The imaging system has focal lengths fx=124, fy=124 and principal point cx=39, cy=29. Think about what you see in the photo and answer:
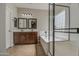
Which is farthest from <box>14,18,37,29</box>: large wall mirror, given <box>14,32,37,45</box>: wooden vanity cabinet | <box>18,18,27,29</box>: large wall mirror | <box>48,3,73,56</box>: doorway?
<box>48,3,73,56</box>: doorway

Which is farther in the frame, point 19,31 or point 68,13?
point 19,31

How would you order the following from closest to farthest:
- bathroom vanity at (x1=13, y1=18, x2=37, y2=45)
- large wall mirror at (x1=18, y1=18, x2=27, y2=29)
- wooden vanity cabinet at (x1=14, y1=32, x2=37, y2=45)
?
1. wooden vanity cabinet at (x1=14, y1=32, x2=37, y2=45)
2. bathroom vanity at (x1=13, y1=18, x2=37, y2=45)
3. large wall mirror at (x1=18, y1=18, x2=27, y2=29)

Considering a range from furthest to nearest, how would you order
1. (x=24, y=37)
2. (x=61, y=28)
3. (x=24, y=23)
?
(x=24, y=23)
(x=24, y=37)
(x=61, y=28)

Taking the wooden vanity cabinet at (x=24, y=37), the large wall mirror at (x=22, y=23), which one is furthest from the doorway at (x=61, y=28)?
the large wall mirror at (x=22, y=23)

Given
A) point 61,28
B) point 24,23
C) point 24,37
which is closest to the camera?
point 61,28

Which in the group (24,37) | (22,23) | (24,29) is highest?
(22,23)

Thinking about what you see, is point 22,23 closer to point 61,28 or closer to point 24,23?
point 24,23

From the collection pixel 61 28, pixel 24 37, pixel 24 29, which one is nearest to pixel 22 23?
pixel 24 29

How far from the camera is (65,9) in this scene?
1.96 meters

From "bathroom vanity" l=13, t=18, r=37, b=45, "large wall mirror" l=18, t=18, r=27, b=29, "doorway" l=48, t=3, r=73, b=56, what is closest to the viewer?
"doorway" l=48, t=3, r=73, b=56

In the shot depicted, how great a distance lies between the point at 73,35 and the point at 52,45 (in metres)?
0.51

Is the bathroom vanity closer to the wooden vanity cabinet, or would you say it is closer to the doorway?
the wooden vanity cabinet

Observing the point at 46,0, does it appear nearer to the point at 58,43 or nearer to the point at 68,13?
the point at 68,13

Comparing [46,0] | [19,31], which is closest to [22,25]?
[19,31]
